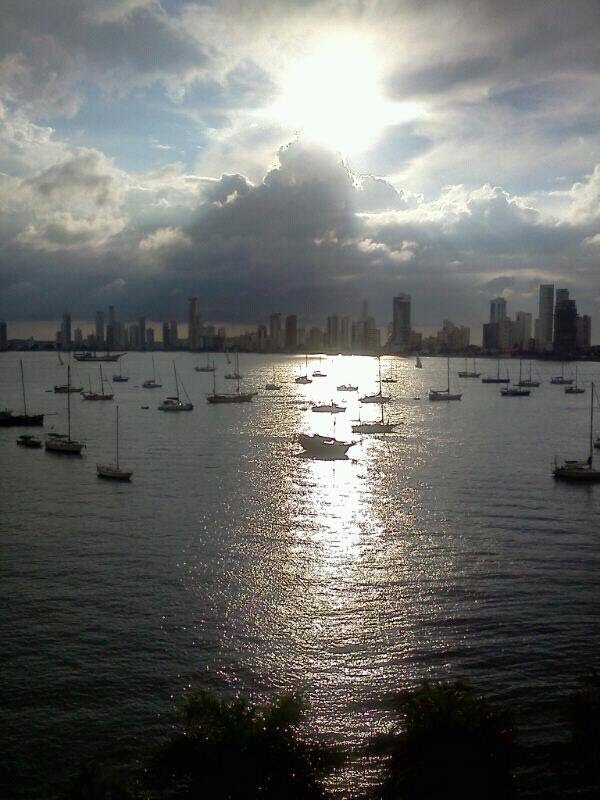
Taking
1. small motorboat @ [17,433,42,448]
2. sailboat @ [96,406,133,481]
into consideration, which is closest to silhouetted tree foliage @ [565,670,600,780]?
sailboat @ [96,406,133,481]

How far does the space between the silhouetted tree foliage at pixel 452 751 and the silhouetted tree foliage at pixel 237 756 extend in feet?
7.40

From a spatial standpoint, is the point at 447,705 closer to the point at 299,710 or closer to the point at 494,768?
the point at 494,768

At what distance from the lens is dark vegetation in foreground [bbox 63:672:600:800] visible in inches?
571

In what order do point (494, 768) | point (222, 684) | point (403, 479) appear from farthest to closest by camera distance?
point (403, 479) < point (222, 684) < point (494, 768)

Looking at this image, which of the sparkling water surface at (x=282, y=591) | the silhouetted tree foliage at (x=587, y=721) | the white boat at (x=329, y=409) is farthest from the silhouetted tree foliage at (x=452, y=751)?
the white boat at (x=329, y=409)

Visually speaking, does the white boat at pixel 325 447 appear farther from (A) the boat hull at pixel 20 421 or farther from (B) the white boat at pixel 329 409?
(A) the boat hull at pixel 20 421

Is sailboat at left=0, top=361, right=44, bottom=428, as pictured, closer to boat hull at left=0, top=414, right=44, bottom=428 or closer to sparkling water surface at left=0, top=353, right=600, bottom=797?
boat hull at left=0, top=414, right=44, bottom=428

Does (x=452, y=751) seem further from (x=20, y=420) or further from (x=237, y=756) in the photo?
(x=20, y=420)

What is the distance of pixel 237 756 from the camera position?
584 inches

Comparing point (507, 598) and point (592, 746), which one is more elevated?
point (592, 746)

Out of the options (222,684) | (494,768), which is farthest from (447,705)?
(222,684)

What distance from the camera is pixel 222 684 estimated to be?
2500cm

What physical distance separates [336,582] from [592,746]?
1944 cm

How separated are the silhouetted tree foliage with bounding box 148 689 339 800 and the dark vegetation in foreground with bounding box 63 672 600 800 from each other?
20 mm
